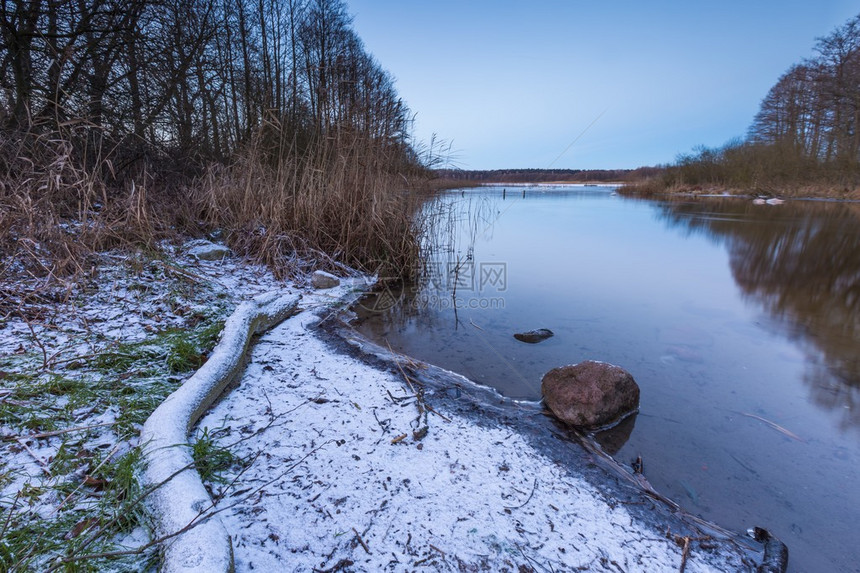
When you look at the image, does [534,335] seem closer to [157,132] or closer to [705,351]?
[705,351]

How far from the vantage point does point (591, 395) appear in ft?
5.98

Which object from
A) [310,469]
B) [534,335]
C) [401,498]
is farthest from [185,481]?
[534,335]

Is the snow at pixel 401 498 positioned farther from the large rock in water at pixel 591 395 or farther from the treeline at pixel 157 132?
the treeline at pixel 157 132

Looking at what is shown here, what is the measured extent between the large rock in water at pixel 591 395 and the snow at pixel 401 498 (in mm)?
Result: 387

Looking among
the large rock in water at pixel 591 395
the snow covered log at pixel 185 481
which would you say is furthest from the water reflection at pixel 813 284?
the snow covered log at pixel 185 481

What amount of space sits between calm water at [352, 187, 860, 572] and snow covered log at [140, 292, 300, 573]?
1.35m

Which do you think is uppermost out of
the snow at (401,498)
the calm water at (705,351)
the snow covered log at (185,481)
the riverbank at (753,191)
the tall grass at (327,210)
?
the riverbank at (753,191)

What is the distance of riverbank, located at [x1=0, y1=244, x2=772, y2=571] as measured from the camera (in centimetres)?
97

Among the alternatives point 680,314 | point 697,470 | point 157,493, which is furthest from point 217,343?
point 680,314

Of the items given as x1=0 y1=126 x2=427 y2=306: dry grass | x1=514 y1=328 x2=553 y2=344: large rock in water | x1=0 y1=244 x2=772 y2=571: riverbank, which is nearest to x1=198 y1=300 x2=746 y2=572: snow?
x1=0 y1=244 x2=772 y2=571: riverbank

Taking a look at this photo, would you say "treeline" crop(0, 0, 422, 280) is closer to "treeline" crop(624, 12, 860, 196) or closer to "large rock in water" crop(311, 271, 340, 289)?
"large rock in water" crop(311, 271, 340, 289)

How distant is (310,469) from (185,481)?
39 cm

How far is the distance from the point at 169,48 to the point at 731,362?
7.17 metres

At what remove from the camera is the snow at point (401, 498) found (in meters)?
1.02
